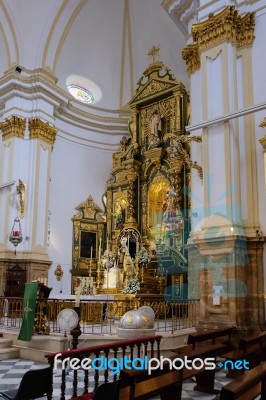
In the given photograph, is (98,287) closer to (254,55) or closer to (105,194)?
(105,194)

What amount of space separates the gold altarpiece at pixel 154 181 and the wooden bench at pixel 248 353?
678cm

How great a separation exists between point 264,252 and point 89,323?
4.55 metres

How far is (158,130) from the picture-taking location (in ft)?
51.3

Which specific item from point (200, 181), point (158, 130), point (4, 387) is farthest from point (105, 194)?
point (4, 387)

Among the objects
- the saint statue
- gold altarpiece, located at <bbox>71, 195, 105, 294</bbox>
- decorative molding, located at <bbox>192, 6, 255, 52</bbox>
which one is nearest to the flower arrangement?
gold altarpiece, located at <bbox>71, 195, 105, 294</bbox>

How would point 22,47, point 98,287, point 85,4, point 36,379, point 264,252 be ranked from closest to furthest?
point 36,379
point 264,252
point 98,287
point 22,47
point 85,4

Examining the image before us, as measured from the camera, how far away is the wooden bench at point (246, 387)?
316cm

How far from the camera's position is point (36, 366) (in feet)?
23.3

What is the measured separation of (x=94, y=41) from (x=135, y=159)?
6013 millimetres

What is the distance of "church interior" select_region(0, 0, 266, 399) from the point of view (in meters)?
8.68

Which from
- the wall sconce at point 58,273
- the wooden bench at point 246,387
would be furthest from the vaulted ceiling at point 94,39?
the wooden bench at point 246,387

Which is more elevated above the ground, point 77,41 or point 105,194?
point 77,41

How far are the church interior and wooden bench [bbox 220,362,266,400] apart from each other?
13.0 feet

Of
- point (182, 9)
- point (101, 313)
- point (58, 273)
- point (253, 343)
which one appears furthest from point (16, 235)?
point (253, 343)
